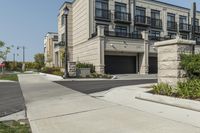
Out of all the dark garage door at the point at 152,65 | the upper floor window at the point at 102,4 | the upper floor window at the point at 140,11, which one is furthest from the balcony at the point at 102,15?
the dark garage door at the point at 152,65

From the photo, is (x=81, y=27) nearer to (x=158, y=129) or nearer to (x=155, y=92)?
(x=155, y=92)

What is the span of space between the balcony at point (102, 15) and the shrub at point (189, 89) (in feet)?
81.9

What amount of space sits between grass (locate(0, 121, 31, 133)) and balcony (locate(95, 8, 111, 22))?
1085 inches

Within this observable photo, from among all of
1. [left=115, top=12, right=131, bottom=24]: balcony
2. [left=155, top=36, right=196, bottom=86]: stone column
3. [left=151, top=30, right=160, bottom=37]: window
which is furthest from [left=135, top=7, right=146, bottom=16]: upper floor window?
[left=155, top=36, right=196, bottom=86]: stone column

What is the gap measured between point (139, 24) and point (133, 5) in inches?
117

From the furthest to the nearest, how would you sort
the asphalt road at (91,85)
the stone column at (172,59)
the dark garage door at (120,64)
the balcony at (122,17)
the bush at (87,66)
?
the balcony at (122,17)
the dark garage door at (120,64)
the bush at (87,66)
the asphalt road at (91,85)
the stone column at (172,59)

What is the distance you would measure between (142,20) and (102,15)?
23.8ft

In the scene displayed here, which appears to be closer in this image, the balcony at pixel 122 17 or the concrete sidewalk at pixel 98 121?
the concrete sidewalk at pixel 98 121

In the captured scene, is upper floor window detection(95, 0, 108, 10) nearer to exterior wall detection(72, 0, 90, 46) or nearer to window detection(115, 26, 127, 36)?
exterior wall detection(72, 0, 90, 46)

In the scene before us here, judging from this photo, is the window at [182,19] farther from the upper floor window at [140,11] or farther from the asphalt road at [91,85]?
the asphalt road at [91,85]

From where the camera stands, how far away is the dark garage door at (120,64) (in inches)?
1272

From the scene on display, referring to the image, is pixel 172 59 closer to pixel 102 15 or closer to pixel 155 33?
pixel 102 15

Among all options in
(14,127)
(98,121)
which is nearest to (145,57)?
(98,121)

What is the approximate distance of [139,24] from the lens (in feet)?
120
